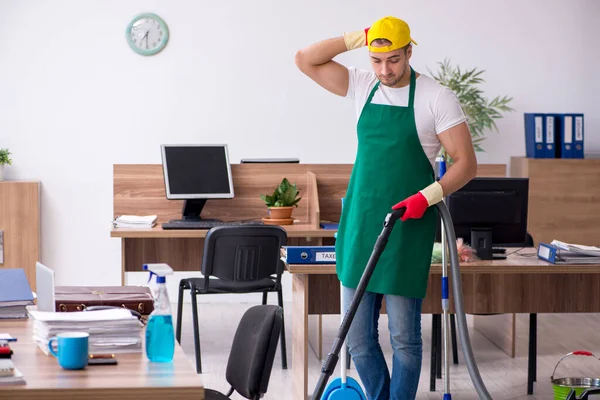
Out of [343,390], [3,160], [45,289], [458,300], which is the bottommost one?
[343,390]

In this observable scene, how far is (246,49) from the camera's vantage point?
23.3ft

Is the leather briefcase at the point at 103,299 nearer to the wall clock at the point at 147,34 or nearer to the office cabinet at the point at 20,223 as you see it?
the office cabinet at the point at 20,223

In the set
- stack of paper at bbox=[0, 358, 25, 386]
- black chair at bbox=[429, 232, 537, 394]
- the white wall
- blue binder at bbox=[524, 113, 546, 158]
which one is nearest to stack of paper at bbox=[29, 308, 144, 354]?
stack of paper at bbox=[0, 358, 25, 386]

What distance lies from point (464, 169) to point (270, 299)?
4.34m

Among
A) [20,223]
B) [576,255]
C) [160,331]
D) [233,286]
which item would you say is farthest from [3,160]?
[160,331]

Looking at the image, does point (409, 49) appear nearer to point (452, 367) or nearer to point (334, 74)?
point (334, 74)

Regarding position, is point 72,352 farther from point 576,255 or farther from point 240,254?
point 240,254

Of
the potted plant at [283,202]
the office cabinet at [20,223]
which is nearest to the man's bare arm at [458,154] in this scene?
the potted plant at [283,202]

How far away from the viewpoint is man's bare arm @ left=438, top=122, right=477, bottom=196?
3.05 meters

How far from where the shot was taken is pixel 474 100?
6941 millimetres

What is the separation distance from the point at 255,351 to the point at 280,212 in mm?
2949

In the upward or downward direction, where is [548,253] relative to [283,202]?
downward

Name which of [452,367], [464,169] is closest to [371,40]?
[464,169]

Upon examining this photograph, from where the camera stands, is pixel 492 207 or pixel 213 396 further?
pixel 492 207
